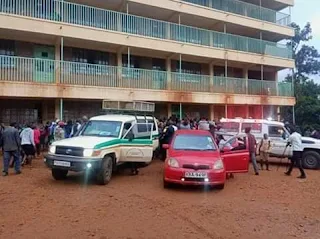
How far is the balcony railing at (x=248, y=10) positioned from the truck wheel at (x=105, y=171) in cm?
1742

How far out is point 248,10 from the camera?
93.6 feet

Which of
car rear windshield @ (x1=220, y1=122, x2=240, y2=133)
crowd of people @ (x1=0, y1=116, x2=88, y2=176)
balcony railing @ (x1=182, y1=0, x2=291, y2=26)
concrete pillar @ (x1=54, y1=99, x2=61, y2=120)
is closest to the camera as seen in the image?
crowd of people @ (x1=0, y1=116, x2=88, y2=176)

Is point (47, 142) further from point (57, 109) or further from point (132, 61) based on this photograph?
point (132, 61)

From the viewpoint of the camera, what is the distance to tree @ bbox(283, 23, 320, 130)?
1297 inches

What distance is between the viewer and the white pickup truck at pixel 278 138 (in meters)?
15.0

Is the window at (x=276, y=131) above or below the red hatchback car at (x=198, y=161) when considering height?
Answer: above

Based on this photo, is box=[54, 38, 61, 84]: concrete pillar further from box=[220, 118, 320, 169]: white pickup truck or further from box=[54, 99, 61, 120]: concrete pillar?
box=[220, 118, 320, 169]: white pickup truck

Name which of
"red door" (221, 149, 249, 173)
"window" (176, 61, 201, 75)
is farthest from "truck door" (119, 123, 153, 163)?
"window" (176, 61, 201, 75)

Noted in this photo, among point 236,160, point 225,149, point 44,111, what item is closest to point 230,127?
point 225,149

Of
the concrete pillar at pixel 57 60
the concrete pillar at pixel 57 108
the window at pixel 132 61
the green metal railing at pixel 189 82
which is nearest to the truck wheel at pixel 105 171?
the concrete pillar at pixel 57 60

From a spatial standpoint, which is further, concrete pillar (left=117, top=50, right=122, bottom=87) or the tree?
the tree

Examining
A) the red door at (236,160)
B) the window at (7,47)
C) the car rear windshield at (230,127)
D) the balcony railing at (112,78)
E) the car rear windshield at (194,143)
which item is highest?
the window at (7,47)

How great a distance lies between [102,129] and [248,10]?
2101 centimetres

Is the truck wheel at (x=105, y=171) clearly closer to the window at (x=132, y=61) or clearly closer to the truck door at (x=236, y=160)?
the truck door at (x=236, y=160)
